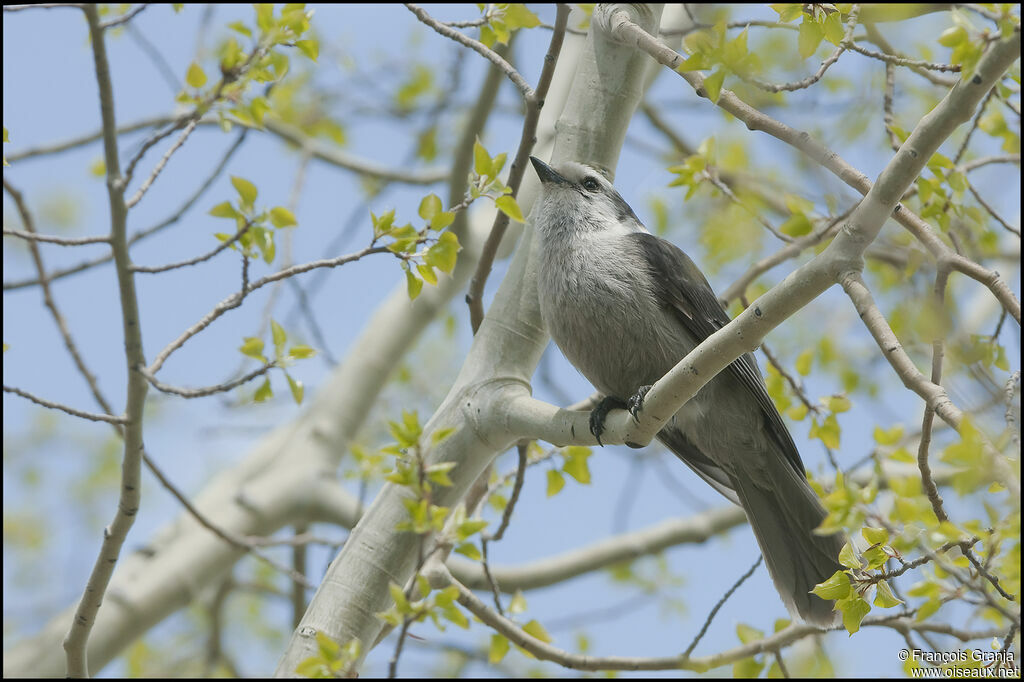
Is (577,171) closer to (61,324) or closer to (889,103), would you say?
(889,103)

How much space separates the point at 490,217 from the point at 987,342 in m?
3.18

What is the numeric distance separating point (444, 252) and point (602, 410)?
1.03 meters

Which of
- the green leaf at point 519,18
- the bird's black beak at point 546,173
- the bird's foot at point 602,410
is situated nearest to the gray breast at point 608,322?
the bird's foot at point 602,410

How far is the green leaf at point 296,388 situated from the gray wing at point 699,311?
5.21 ft

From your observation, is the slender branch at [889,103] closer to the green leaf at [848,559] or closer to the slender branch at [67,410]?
the green leaf at [848,559]

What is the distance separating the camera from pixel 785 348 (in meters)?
7.48

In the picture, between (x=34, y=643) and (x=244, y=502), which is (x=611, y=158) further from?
(x=34, y=643)

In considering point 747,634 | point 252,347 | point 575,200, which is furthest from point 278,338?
point 747,634

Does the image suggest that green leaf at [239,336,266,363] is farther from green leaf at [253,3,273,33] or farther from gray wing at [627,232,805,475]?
gray wing at [627,232,805,475]

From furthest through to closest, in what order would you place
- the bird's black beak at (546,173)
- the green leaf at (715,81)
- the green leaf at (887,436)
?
1. the bird's black beak at (546,173)
2. the green leaf at (887,436)
3. the green leaf at (715,81)

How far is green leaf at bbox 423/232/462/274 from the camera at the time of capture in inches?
120

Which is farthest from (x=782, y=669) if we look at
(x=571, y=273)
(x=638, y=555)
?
(x=638, y=555)

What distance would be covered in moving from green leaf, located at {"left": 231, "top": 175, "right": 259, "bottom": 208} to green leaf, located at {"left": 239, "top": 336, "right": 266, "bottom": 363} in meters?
0.47

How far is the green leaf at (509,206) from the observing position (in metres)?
3.09
